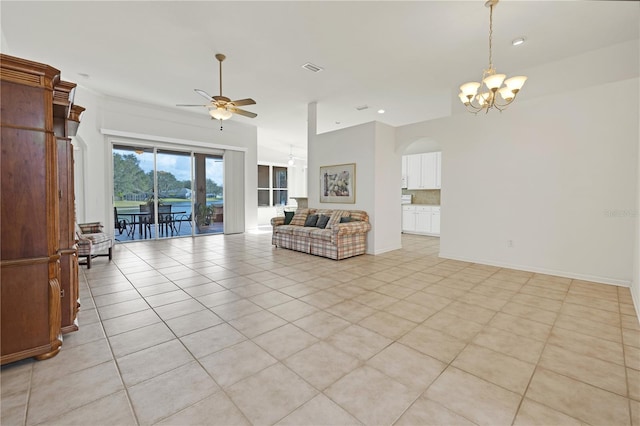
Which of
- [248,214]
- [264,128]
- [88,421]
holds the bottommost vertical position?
[88,421]

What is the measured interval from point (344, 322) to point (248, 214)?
23.1ft

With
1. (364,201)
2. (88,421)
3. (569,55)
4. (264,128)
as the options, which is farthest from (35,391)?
(264,128)

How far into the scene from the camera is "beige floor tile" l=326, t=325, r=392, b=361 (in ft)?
7.18

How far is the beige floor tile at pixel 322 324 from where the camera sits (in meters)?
2.51

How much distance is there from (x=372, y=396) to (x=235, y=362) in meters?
1.00

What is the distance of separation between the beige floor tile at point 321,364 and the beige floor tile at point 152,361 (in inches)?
31.6

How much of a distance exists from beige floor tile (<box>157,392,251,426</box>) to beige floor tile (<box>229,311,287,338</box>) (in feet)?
2.61

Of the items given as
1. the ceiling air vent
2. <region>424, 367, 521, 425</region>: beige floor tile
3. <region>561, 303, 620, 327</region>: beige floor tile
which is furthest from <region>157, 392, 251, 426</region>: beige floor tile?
the ceiling air vent

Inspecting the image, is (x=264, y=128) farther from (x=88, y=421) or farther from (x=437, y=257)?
(x=88, y=421)

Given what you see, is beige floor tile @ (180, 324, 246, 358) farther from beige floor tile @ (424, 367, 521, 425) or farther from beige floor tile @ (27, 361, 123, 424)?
beige floor tile @ (424, 367, 521, 425)

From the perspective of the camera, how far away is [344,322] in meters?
2.70

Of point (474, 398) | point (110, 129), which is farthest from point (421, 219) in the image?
point (110, 129)

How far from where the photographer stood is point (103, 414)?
5.13 ft

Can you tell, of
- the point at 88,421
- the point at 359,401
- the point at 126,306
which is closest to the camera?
the point at 88,421
